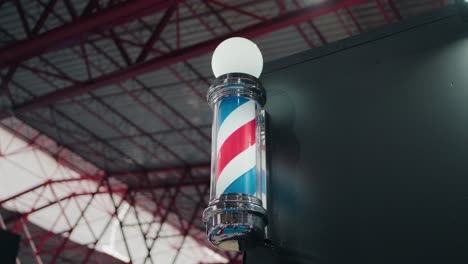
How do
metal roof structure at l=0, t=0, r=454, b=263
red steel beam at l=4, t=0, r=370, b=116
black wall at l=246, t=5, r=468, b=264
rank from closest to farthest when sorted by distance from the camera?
black wall at l=246, t=5, r=468, b=264 → red steel beam at l=4, t=0, r=370, b=116 → metal roof structure at l=0, t=0, r=454, b=263

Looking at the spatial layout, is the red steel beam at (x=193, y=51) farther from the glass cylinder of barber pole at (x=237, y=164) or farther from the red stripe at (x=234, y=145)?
the red stripe at (x=234, y=145)

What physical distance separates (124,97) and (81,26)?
5.61 m

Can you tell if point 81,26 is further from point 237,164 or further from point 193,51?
point 237,164

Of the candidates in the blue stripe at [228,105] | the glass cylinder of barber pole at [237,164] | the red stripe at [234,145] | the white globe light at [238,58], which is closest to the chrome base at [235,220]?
the glass cylinder of barber pole at [237,164]

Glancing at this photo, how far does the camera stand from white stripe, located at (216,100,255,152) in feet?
5.90

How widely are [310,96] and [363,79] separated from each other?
24cm

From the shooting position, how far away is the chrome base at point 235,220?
1.64 m

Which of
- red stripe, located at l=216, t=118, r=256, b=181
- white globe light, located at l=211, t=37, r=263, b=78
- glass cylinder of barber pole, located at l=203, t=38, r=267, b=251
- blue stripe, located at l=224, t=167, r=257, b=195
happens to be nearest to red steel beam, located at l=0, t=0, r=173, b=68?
white globe light, located at l=211, t=37, r=263, b=78

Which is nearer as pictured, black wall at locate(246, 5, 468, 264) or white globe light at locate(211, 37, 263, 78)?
black wall at locate(246, 5, 468, 264)

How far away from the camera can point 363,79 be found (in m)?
2.03

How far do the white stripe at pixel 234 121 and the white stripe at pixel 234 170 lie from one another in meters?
0.10

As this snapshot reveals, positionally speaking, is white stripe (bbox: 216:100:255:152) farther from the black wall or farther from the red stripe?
the black wall

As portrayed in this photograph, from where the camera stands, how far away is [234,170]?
173cm

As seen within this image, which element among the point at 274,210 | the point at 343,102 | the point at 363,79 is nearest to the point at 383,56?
the point at 363,79
